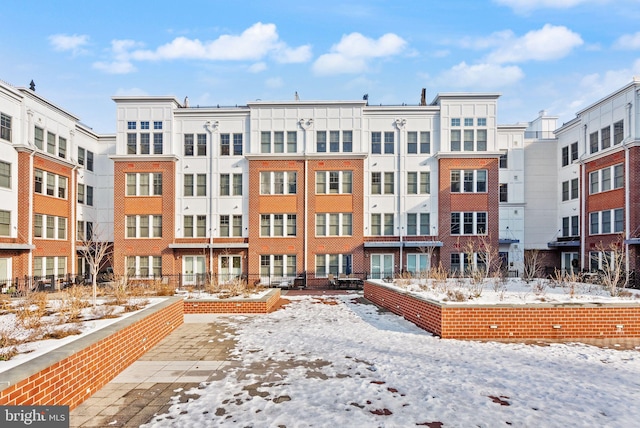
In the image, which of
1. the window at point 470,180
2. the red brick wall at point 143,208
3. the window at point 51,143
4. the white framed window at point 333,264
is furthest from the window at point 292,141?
the window at point 51,143

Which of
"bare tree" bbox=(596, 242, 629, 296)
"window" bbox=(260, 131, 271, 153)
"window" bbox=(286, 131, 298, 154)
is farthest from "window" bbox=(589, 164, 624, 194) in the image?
"window" bbox=(260, 131, 271, 153)

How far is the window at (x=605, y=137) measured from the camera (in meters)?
26.6

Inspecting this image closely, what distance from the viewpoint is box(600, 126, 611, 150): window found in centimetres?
2656

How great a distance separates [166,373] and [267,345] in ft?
9.42

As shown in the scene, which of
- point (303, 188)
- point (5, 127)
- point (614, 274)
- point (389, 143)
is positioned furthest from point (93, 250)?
point (614, 274)

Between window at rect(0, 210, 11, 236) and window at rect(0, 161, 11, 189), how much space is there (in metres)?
1.63

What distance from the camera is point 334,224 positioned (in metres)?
28.8

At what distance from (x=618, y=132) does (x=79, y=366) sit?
32.3 m

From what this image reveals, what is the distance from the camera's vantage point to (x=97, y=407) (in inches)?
251

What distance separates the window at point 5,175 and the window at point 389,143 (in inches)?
998

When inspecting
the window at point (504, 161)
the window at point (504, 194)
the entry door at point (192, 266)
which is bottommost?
the entry door at point (192, 266)

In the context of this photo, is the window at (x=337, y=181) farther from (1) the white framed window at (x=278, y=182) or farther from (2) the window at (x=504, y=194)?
(2) the window at (x=504, y=194)

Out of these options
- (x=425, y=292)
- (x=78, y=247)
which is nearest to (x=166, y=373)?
(x=425, y=292)

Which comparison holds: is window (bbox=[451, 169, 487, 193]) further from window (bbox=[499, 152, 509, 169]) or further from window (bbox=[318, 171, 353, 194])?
window (bbox=[318, 171, 353, 194])
